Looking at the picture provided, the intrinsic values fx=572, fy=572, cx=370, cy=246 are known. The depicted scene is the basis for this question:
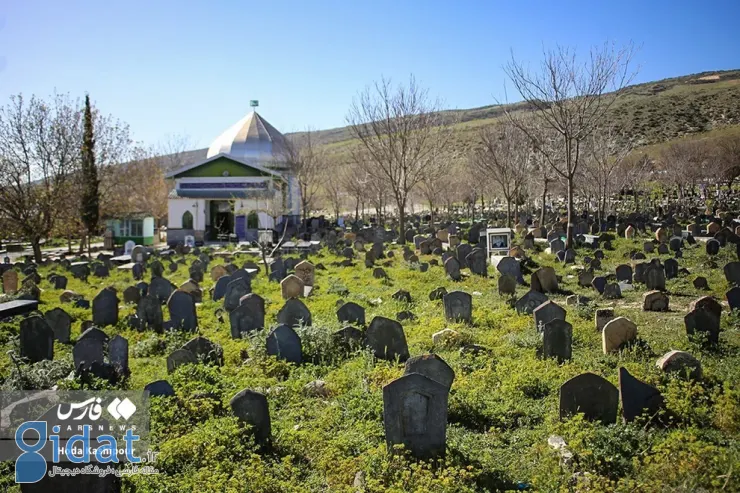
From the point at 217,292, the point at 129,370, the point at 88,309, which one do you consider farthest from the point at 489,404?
the point at 88,309

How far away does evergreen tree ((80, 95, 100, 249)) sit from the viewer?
114 ft

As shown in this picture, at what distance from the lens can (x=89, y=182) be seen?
35.2 meters

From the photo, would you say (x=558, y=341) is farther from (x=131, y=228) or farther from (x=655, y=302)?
(x=131, y=228)

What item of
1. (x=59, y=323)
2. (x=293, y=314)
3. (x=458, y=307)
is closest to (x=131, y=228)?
(x=59, y=323)

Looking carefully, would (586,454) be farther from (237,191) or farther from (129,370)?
(237,191)

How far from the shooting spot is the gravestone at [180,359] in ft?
27.8

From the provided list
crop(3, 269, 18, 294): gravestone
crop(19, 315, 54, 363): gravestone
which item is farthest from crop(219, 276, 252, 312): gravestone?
crop(3, 269, 18, 294): gravestone

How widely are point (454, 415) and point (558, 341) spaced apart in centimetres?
263

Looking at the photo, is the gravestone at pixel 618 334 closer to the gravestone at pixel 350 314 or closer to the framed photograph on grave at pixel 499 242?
the gravestone at pixel 350 314

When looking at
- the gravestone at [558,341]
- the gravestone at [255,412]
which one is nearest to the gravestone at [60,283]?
the gravestone at [255,412]

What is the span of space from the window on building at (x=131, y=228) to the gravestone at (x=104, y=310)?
2643cm

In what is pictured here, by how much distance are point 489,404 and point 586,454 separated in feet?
5.53

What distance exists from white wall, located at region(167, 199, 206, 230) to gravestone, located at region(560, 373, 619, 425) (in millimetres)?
37136

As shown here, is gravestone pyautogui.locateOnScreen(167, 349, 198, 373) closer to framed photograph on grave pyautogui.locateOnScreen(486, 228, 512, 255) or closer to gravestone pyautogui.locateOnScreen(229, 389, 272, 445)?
gravestone pyautogui.locateOnScreen(229, 389, 272, 445)
